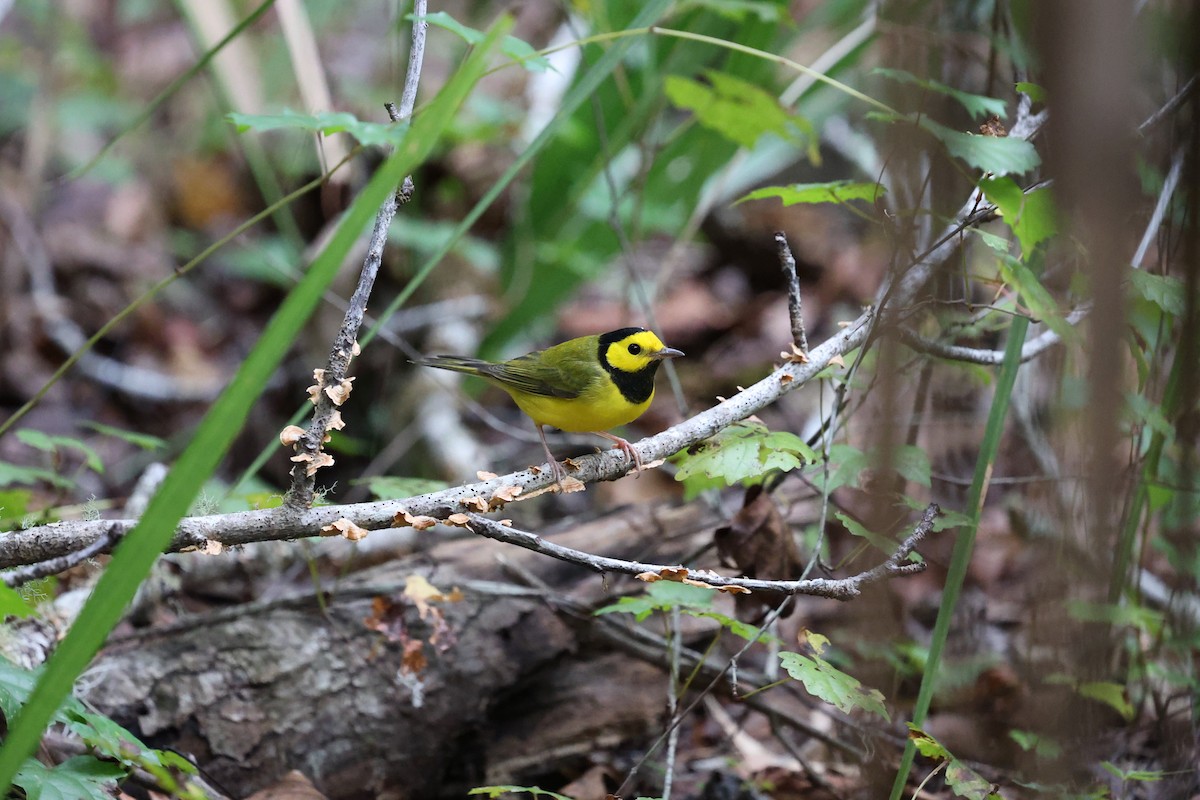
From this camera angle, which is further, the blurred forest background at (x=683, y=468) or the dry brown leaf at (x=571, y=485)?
the dry brown leaf at (x=571, y=485)

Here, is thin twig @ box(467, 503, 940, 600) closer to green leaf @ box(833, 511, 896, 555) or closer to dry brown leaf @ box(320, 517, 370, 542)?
green leaf @ box(833, 511, 896, 555)

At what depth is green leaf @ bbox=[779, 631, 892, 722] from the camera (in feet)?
6.88

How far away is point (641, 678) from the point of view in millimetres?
3385

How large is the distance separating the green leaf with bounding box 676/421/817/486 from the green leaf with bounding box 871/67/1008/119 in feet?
2.85

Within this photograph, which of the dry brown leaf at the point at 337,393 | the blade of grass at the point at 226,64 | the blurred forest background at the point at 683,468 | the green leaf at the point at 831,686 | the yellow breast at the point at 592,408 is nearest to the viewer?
the blurred forest background at the point at 683,468

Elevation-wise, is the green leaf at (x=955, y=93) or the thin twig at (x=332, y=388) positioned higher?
the green leaf at (x=955, y=93)

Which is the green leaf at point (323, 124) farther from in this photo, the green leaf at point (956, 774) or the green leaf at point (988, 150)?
the green leaf at point (956, 774)

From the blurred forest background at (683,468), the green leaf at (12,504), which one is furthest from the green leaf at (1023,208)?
the green leaf at (12,504)

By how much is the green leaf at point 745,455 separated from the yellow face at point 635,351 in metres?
0.79

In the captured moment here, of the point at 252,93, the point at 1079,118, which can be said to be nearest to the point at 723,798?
the point at 1079,118

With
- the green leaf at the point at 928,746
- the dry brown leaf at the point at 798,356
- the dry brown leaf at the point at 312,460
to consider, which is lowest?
the green leaf at the point at 928,746

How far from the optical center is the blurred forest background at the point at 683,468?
5.47ft

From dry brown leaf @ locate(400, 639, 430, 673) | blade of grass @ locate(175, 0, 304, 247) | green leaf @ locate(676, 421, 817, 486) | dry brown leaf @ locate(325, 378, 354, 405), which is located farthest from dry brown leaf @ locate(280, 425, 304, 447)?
blade of grass @ locate(175, 0, 304, 247)

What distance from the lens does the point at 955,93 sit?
213cm
